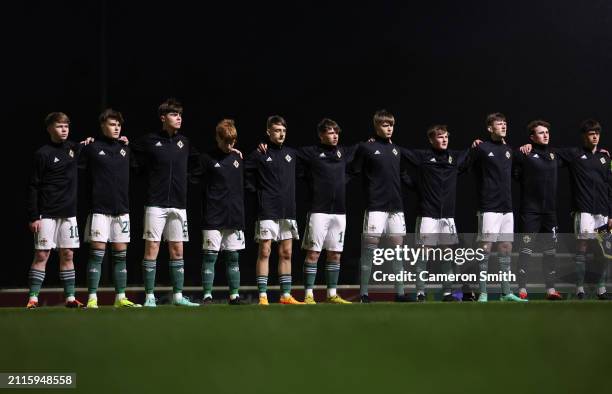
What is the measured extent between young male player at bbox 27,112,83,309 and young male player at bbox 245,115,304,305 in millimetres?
1406

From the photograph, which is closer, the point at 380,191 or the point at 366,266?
the point at 366,266

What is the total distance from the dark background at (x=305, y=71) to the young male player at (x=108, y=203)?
14.2 feet

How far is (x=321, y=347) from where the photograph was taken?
6133mm

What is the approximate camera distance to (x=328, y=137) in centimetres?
738

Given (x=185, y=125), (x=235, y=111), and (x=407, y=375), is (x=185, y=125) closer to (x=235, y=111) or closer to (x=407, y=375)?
(x=235, y=111)

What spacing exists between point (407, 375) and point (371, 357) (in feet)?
0.90

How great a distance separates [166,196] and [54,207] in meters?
0.84

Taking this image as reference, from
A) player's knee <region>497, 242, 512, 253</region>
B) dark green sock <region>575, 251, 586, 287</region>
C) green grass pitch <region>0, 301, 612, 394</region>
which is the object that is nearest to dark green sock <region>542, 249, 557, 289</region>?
dark green sock <region>575, 251, 586, 287</region>

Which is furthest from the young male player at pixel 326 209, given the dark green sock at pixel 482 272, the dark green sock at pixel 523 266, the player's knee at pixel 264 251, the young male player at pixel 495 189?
the dark green sock at pixel 523 266

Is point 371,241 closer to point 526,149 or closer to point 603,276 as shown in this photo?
point 526,149

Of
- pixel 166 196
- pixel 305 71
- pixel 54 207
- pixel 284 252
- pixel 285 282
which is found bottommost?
pixel 285 282

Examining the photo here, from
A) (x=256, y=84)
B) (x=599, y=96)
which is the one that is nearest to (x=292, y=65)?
(x=256, y=84)

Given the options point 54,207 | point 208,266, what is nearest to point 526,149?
point 208,266

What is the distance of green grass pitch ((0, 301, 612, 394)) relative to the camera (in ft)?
19.5
